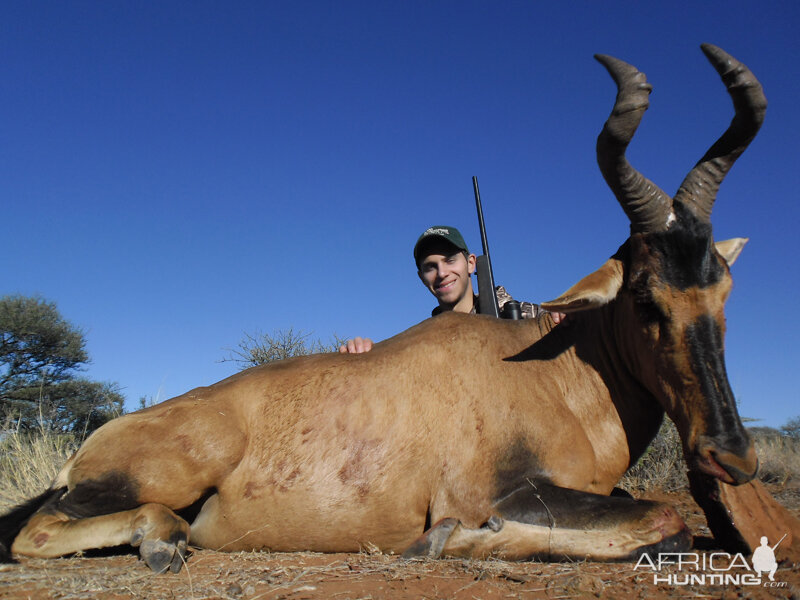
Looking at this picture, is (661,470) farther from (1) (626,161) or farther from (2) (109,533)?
(2) (109,533)

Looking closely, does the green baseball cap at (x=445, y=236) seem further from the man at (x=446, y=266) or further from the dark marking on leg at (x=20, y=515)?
the dark marking on leg at (x=20, y=515)

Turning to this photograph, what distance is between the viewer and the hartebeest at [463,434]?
12.0ft

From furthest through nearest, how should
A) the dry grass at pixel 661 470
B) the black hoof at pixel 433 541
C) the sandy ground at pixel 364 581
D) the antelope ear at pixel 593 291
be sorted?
the dry grass at pixel 661 470
the antelope ear at pixel 593 291
the black hoof at pixel 433 541
the sandy ground at pixel 364 581

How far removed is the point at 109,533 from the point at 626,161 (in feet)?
13.4

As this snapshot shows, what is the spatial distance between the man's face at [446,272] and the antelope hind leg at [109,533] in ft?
15.2

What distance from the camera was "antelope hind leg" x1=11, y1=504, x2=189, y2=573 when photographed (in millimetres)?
3697

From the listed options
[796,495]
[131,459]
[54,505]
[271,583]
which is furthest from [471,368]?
[796,495]

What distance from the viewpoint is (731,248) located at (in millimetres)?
4465

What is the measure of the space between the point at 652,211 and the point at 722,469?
1604 mm

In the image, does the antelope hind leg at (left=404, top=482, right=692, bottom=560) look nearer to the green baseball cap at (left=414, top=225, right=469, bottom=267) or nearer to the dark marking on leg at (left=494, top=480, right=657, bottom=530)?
the dark marking on leg at (left=494, top=480, right=657, bottom=530)

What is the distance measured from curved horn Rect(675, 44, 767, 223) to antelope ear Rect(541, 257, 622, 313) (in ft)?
1.99

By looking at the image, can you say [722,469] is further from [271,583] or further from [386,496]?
[271,583]

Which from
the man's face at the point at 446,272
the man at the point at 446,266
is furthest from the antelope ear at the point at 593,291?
the man's face at the point at 446,272

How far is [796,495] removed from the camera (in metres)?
6.31
